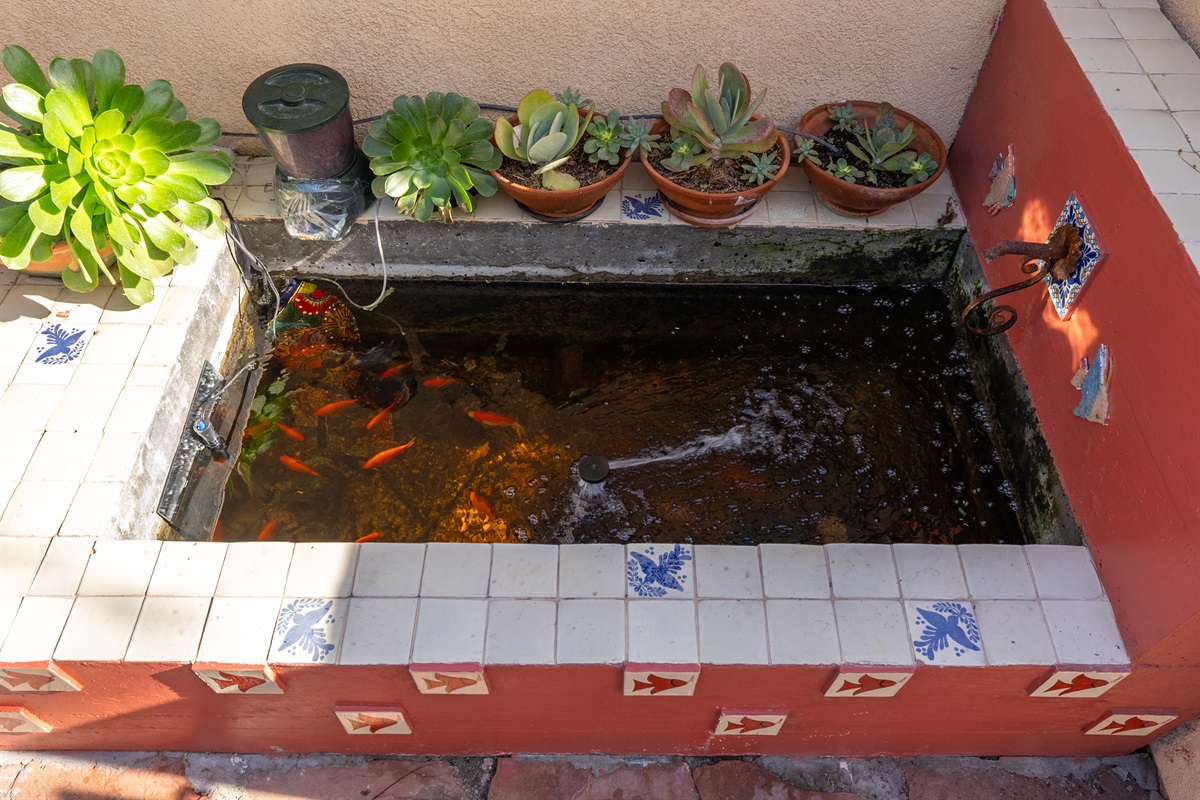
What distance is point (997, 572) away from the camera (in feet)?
7.72

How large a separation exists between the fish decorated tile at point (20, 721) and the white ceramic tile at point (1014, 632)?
282 cm

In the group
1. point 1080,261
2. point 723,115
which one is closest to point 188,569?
point 723,115

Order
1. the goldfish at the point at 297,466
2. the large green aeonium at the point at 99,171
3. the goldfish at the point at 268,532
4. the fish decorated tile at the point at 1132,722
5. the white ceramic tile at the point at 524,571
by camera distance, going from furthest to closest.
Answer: the goldfish at the point at 297,466 → the goldfish at the point at 268,532 → the large green aeonium at the point at 99,171 → the fish decorated tile at the point at 1132,722 → the white ceramic tile at the point at 524,571

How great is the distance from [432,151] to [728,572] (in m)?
2.01

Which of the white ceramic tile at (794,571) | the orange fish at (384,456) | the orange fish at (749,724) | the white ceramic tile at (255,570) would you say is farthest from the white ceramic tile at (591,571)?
the orange fish at (384,456)

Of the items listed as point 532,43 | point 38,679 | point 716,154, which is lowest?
point 38,679

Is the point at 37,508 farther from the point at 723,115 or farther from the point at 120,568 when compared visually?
the point at 723,115

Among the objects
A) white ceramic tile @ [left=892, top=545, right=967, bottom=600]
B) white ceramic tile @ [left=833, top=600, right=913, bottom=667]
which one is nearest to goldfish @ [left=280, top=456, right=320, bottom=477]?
white ceramic tile @ [left=833, top=600, right=913, bottom=667]

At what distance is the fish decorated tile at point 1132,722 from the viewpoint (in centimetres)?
239

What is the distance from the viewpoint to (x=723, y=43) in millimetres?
3312

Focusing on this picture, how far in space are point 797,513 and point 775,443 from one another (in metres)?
0.30

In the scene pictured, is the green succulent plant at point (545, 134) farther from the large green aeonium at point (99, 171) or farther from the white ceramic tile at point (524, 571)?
the white ceramic tile at point (524, 571)

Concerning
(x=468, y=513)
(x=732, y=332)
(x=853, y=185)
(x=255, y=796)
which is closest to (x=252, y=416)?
(x=468, y=513)

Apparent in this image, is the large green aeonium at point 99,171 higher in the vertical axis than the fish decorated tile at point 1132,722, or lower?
higher
